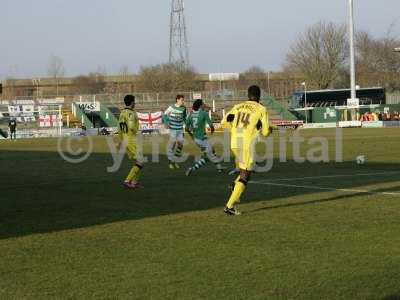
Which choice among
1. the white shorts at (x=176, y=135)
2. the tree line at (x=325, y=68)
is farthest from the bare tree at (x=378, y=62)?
the white shorts at (x=176, y=135)

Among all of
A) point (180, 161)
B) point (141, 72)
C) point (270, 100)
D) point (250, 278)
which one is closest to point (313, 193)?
point (250, 278)

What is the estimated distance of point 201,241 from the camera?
9672mm

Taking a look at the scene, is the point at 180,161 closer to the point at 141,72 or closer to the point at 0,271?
the point at 0,271

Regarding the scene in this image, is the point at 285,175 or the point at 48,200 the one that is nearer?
the point at 48,200

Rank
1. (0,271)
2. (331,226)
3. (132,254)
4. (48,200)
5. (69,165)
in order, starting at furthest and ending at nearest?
(69,165) → (48,200) → (331,226) → (132,254) → (0,271)

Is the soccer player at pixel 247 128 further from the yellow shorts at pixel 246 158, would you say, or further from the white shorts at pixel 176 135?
the white shorts at pixel 176 135

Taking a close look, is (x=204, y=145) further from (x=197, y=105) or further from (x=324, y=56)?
(x=324, y=56)

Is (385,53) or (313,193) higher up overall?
(385,53)

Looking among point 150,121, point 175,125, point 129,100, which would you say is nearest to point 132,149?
point 129,100

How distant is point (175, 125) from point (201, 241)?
14300 mm

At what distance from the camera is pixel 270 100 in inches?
3120

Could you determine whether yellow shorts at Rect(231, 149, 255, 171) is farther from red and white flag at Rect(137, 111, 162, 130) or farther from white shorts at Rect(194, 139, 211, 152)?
red and white flag at Rect(137, 111, 162, 130)

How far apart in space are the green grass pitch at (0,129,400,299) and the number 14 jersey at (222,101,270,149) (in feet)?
3.56

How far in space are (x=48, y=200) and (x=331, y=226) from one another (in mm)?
6163
